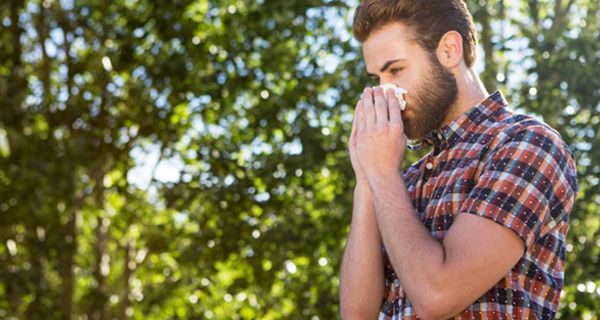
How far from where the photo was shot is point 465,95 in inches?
104

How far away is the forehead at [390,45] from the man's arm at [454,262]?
0.54m

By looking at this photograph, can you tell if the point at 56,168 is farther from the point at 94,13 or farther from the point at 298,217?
the point at 298,217

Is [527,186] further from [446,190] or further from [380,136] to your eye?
[380,136]

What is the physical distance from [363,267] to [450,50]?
61cm

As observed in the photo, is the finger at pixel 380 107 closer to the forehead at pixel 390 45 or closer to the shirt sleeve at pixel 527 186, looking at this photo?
the forehead at pixel 390 45

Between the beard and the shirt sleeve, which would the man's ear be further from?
the shirt sleeve

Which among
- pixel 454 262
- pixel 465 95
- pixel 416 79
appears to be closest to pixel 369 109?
pixel 416 79

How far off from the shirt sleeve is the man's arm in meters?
0.03

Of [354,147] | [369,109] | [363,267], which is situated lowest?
[363,267]

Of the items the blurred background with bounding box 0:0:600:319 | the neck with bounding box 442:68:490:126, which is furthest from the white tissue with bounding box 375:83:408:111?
the blurred background with bounding box 0:0:600:319

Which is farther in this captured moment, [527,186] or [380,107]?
[380,107]

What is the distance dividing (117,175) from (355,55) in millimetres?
4465

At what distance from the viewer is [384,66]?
2.64 meters

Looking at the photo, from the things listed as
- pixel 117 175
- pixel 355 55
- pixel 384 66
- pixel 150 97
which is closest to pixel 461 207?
pixel 384 66
